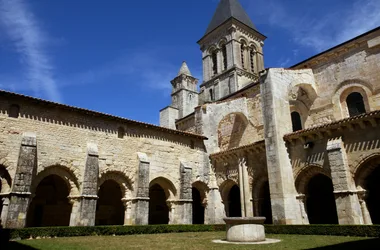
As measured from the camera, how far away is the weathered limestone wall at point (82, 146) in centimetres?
1352

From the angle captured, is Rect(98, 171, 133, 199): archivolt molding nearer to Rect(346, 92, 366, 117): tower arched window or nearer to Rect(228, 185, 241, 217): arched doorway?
Rect(228, 185, 241, 217): arched doorway

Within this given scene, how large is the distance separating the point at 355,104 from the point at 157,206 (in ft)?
50.5

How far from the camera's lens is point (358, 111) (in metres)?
16.4

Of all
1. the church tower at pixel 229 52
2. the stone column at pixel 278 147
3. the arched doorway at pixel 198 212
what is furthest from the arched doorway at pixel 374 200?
the church tower at pixel 229 52

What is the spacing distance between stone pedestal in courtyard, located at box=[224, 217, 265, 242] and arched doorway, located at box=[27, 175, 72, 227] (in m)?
11.7

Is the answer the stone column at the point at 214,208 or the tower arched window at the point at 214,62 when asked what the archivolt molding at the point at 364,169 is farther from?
the tower arched window at the point at 214,62

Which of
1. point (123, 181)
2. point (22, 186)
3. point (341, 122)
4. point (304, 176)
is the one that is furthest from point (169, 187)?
point (341, 122)

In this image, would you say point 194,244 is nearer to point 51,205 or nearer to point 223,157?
point 223,157

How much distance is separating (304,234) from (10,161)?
44.6ft

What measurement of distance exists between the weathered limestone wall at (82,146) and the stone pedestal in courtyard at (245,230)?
7.42 metres

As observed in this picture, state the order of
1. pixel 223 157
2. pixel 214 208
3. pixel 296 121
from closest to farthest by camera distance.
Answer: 1. pixel 214 208
2. pixel 223 157
3. pixel 296 121

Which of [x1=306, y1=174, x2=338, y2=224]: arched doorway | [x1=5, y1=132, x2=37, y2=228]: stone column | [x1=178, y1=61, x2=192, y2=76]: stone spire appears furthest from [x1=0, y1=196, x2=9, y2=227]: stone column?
[x1=178, y1=61, x2=192, y2=76]: stone spire

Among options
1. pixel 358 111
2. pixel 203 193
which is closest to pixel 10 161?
pixel 203 193

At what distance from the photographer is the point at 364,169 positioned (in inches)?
494
